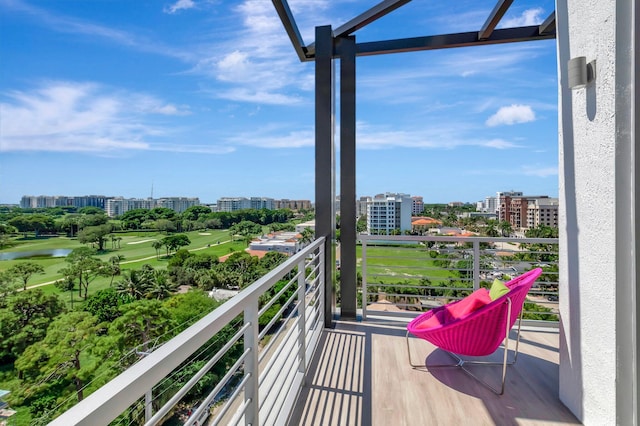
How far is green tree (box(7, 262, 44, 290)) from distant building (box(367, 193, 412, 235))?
3.99m

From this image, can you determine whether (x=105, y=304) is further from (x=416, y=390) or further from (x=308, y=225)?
(x=416, y=390)

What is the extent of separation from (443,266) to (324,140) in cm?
188

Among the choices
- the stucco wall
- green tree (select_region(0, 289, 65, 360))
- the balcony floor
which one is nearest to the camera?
the stucco wall

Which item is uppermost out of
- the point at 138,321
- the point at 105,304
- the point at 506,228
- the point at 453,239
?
the point at 506,228

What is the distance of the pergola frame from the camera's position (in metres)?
3.05

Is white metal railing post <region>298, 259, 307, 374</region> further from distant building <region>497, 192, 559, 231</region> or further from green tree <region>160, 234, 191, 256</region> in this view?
green tree <region>160, 234, 191, 256</region>

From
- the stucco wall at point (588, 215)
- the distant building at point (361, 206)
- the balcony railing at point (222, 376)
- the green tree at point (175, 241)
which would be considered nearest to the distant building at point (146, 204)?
the green tree at point (175, 241)

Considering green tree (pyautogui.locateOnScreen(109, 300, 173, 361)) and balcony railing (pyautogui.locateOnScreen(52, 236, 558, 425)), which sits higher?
balcony railing (pyautogui.locateOnScreen(52, 236, 558, 425))

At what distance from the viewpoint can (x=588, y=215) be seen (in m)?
1.67

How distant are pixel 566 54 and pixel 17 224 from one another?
4850 mm

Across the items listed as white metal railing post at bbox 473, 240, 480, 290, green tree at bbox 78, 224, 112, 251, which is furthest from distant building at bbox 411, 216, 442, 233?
green tree at bbox 78, 224, 112, 251

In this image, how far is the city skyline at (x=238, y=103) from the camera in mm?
3406

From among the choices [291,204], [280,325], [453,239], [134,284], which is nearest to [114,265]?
[134,284]

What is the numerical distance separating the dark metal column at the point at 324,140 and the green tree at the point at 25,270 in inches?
139
